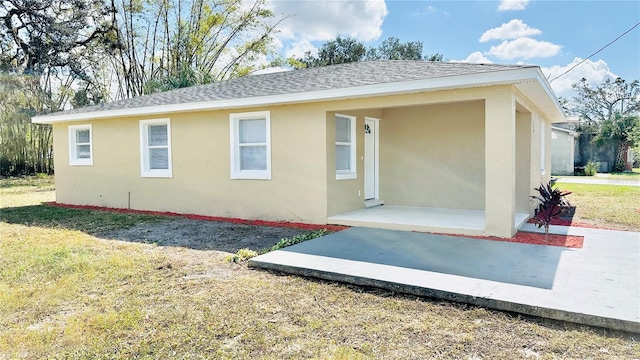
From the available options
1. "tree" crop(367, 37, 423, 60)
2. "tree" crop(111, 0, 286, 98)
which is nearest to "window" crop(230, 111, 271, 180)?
"tree" crop(111, 0, 286, 98)

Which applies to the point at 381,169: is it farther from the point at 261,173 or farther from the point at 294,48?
the point at 294,48

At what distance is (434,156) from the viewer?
9.48m

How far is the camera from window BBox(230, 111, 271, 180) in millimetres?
8984

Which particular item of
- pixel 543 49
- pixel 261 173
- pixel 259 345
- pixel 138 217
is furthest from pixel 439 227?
pixel 543 49

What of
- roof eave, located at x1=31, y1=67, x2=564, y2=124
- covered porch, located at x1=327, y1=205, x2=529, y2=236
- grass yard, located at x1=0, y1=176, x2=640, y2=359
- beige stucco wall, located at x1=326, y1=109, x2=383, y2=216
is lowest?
grass yard, located at x1=0, y1=176, x2=640, y2=359

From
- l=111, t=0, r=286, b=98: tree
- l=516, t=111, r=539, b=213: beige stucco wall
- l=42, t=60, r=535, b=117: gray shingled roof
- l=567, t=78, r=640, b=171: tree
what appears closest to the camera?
A: l=42, t=60, r=535, b=117: gray shingled roof

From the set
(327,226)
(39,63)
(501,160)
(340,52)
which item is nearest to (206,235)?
(327,226)

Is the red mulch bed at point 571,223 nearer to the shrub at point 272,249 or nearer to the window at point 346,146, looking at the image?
the window at point 346,146

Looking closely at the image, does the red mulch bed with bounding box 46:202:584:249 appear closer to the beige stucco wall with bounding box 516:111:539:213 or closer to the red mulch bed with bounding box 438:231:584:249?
the red mulch bed with bounding box 438:231:584:249

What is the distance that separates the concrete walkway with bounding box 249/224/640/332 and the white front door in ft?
10.3

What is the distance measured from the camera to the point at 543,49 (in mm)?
22219

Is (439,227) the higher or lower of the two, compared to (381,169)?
lower

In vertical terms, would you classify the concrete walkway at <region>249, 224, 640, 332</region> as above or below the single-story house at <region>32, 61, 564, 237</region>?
below

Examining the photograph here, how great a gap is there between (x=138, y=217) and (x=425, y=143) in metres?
7.02
